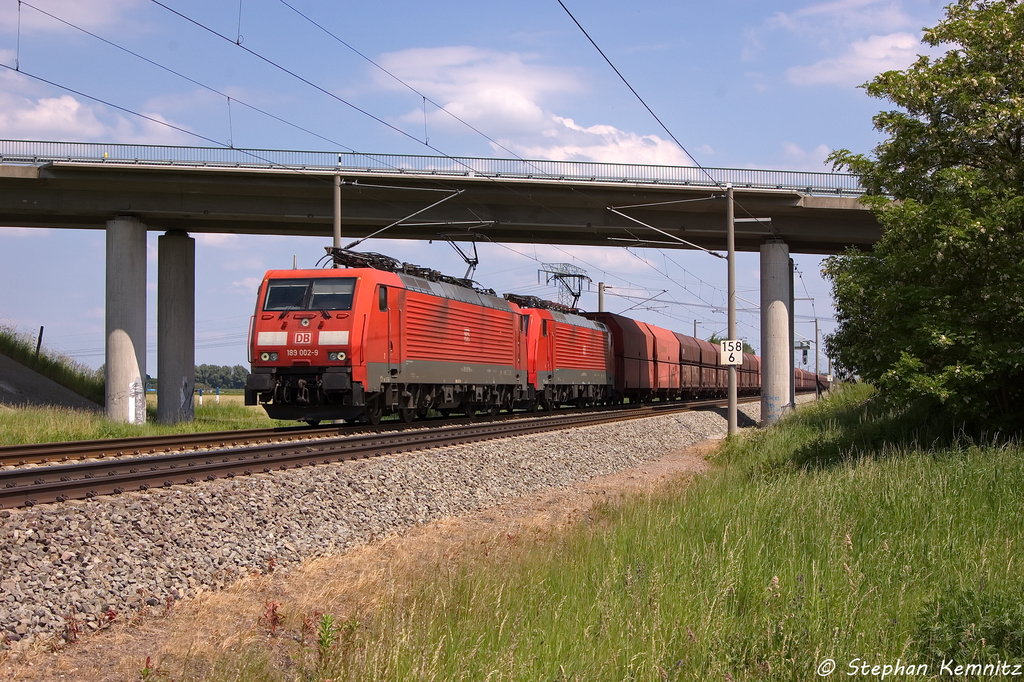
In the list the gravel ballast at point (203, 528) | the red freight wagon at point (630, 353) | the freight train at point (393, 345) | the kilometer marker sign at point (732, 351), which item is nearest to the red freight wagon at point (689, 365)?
the red freight wagon at point (630, 353)

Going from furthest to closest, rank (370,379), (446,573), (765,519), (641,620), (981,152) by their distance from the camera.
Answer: (370,379) < (981,152) < (765,519) < (446,573) < (641,620)

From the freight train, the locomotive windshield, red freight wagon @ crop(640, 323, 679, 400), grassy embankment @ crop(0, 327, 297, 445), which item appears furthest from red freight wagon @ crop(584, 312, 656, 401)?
the locomotive windshield

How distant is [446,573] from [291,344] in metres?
10.9

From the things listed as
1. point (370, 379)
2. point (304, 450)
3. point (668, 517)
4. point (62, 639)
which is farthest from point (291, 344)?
point (62, 639)

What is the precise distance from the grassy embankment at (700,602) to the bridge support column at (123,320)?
23.2 meters

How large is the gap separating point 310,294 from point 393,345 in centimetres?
201

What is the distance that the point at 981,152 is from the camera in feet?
51.3

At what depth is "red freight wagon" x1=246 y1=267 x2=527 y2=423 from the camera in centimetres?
1788

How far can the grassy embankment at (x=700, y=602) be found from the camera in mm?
5758

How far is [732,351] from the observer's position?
2469 cm

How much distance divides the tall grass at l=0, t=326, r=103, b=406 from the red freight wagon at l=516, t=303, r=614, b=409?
19697mm

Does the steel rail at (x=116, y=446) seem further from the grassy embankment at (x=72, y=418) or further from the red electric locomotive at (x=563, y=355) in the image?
the red electric locomotive at (x=563, y=355)

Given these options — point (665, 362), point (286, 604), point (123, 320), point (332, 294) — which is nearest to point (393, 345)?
point (332, 294)

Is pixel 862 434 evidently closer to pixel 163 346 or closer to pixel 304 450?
pixel 304 450
